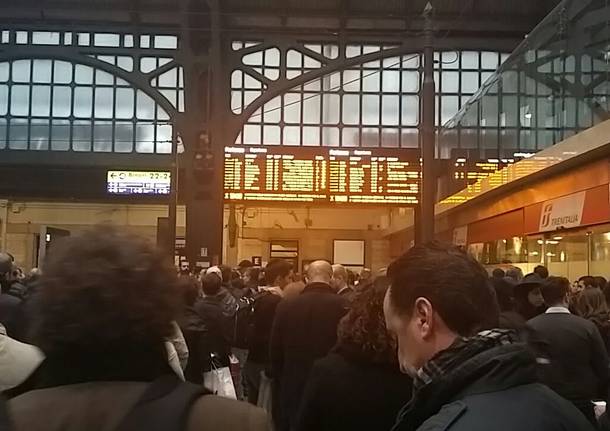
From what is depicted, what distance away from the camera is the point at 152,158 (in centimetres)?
2777

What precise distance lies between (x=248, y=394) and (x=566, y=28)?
7993mm

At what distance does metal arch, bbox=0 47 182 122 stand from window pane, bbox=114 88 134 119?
14.3 ft

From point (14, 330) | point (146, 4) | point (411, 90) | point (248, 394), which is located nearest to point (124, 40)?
point (146, 4)

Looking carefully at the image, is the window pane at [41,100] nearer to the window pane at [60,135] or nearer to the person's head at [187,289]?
the window pane at [60,135]

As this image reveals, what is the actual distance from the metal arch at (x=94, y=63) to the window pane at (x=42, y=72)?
4.15 m

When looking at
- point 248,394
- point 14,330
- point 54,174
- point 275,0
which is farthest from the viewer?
point 54,174

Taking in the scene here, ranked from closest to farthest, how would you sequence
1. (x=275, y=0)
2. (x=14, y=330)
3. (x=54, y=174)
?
(x=14, y=330), (x=275, y=0), (x=54, y=174)

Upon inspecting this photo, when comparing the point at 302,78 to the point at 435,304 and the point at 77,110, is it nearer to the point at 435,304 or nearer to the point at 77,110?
the point at 77,110

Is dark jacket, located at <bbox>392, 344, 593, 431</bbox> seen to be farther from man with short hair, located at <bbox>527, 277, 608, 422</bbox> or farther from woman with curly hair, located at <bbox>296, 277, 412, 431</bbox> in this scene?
man with short hair, located at <bbox>527, 277, 608, 422</bbox>

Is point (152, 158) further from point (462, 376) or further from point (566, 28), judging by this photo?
point (462, 376)

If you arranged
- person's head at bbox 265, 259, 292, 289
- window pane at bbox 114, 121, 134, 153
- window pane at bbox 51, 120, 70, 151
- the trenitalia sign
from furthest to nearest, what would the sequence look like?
window pane at bbox 114, 121, 134, 153 < window pane at bbox 51, 120, 70, 151 < the trenitalia sign < person's head at bbox 265, 259, 292, 289

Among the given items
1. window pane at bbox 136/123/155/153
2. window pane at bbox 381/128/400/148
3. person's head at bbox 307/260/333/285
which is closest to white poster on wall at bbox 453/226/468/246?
window pane at bbox 381/128/400/148

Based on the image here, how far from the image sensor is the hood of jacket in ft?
5.73

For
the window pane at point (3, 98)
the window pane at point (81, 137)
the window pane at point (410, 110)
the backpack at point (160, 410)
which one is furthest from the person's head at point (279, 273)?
the window pane at point (3, 98)
